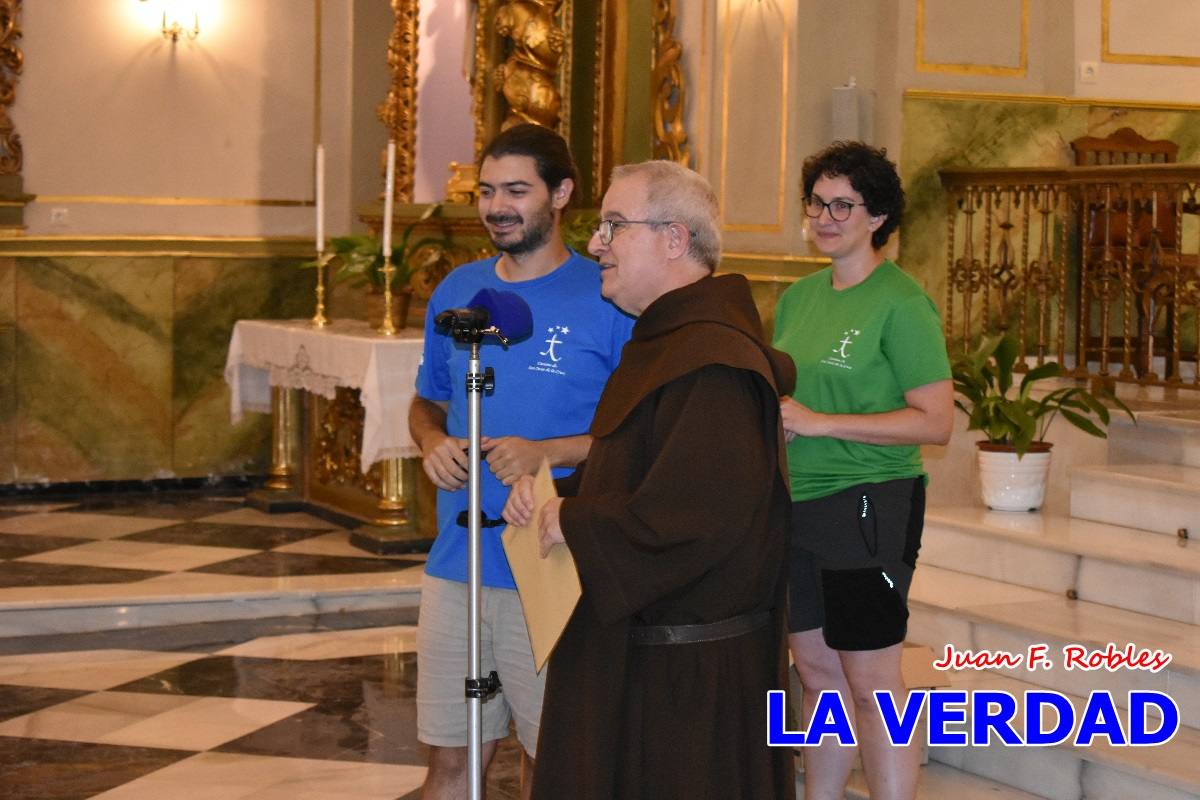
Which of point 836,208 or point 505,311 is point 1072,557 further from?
point 505,311

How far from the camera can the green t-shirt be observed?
3449 mm

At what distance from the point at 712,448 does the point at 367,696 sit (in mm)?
3342

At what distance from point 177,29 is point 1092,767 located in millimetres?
7090

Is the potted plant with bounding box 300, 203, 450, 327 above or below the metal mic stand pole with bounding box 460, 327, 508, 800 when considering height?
above

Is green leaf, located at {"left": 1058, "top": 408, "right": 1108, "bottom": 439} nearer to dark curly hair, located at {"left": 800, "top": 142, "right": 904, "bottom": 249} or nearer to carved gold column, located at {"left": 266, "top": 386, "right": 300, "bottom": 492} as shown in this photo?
dark curly hair, located at {"left": 800, "top": 142, "right": 904, "bottom": 249}

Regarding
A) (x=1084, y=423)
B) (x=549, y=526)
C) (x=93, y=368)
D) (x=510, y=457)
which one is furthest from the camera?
(x=93, y=368)

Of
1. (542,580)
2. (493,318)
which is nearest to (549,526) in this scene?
(542,580)

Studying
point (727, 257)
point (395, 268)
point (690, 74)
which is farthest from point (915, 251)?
point (395, 268)

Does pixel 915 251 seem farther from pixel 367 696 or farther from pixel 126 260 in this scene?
pixel 126 260

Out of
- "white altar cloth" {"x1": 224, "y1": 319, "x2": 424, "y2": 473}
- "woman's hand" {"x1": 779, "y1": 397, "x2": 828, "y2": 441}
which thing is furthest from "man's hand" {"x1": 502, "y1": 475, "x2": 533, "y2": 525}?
"white altar cloth" {"x1": 224, "y1": 319, "x2": 424, "y2": 473}

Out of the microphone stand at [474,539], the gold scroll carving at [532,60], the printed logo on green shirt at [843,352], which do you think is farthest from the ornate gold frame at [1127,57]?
the microphone stand at [474,539]

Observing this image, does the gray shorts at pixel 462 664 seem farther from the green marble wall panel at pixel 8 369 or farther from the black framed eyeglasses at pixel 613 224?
the green marble wall panel at pixel 8 369

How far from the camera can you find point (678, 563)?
8.21 feet

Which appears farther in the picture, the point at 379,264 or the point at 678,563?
the point at 379,264
